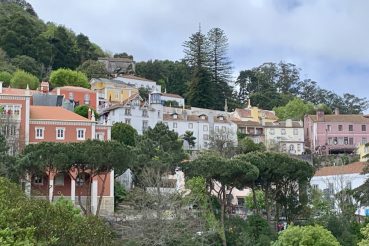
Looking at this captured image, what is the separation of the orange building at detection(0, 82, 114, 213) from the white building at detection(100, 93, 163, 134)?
22201mm

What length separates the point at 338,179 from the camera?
2106 inches

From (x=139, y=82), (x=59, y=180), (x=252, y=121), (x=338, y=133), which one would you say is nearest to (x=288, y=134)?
(x=252, y=121)

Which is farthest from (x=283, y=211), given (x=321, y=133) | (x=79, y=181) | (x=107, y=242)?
(x=321, y=133)

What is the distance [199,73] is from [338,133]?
21777 mm

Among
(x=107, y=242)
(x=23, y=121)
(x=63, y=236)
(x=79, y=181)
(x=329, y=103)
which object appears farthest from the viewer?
(x=329, y=103)

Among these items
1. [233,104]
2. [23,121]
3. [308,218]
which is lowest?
[308,218]

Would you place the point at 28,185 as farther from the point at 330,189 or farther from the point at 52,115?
the point at 330,189

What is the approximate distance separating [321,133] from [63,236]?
243ft

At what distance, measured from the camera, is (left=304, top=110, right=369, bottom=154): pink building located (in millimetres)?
87500

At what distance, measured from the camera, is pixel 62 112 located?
52.0 metres

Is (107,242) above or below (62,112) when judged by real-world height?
below

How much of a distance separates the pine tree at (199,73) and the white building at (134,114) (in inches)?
767

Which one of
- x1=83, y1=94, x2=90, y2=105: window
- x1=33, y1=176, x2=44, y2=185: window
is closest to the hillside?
x1=83, y1=94, x2=90, y2=105: window

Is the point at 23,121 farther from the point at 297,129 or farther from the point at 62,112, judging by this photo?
the point at 297,129
